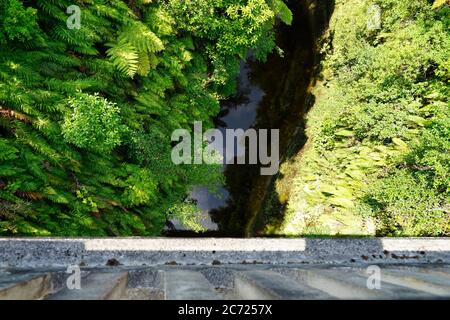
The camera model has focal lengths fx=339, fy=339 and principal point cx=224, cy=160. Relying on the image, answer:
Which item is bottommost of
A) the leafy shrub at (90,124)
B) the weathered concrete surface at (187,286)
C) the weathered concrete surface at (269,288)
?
the weathered concrete surface at (187,286)

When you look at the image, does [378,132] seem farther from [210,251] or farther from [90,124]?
[90,124]

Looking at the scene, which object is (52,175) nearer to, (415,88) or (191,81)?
(191,81)

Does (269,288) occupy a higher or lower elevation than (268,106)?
lower

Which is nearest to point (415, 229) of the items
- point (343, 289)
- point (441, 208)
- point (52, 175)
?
point (441, 208)

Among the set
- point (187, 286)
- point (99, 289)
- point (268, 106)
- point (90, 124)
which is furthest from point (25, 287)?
point (268, 106)

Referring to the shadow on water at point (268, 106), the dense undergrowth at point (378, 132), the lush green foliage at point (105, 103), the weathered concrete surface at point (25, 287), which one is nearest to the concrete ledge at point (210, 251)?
the weathered concrete surface at point (25, 287)

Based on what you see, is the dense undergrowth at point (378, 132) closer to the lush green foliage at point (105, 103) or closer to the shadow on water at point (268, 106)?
the shadow on water at point (268, 106)

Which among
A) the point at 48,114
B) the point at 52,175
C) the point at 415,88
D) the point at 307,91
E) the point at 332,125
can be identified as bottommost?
the point at 52,175
